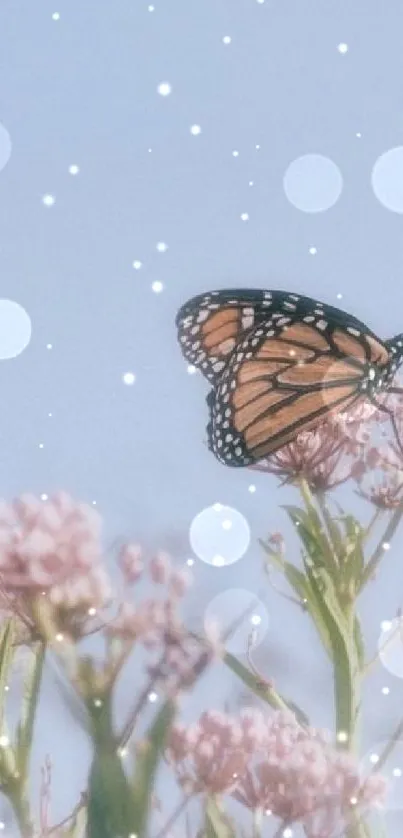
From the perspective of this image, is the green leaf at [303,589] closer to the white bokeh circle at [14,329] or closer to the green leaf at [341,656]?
the green leaf at [341,656]

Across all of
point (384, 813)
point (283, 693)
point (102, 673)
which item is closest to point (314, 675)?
point (283, 693)

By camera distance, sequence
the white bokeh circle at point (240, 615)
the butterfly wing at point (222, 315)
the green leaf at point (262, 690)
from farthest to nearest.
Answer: the butterfly wing at point (222, 315) < the white bokeh circle at point (240, 615) < the green leaf at point (262, 690)

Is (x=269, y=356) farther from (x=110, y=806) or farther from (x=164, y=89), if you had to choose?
(x=110, y=806)

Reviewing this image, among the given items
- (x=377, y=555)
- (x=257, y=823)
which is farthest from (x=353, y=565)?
(x=257, y=823)

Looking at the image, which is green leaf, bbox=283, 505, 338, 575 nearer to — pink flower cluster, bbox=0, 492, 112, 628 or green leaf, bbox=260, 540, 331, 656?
green leaf, bbox=260, 540, 331, 656

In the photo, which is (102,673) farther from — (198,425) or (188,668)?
(198,425)

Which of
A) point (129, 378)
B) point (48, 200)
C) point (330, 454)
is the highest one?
point (48, 200)

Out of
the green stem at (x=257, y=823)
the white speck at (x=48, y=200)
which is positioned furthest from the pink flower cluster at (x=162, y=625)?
the white speck at (x=48, y=200)
